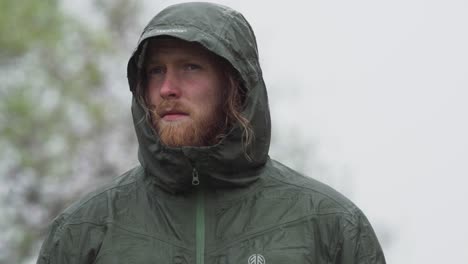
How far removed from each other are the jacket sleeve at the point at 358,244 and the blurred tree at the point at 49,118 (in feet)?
65.5

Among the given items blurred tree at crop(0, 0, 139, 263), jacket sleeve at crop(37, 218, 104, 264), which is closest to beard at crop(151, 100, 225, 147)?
jacket sleeve at crop(37, 218, 104, 264)

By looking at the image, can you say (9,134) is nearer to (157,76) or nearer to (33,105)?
(33,105)

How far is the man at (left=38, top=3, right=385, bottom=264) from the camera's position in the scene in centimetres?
655

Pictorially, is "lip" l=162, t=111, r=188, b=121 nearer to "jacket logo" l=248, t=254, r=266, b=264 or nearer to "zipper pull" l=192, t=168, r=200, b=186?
"zipper pull" l=192, t=168, r=200, b=186

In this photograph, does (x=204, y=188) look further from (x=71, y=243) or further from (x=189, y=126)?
(x=71, y=243)

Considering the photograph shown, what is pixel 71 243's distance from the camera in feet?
22.0

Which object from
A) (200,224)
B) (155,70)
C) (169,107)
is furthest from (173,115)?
(200,224)

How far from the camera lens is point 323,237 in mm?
6609

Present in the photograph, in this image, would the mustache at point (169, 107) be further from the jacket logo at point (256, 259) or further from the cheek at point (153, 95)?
the jacket logo at point (256, 259)

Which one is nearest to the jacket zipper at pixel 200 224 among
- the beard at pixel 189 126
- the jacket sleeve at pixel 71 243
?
the beard at pixel 189 126

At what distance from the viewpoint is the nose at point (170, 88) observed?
6652 mm

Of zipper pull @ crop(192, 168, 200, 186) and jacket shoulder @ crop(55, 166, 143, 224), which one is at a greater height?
zipper pull @ crop(192, 168, 200, 186)

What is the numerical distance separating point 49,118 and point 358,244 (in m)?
21.7

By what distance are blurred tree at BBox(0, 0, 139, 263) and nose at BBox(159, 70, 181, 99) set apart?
1976 cm
